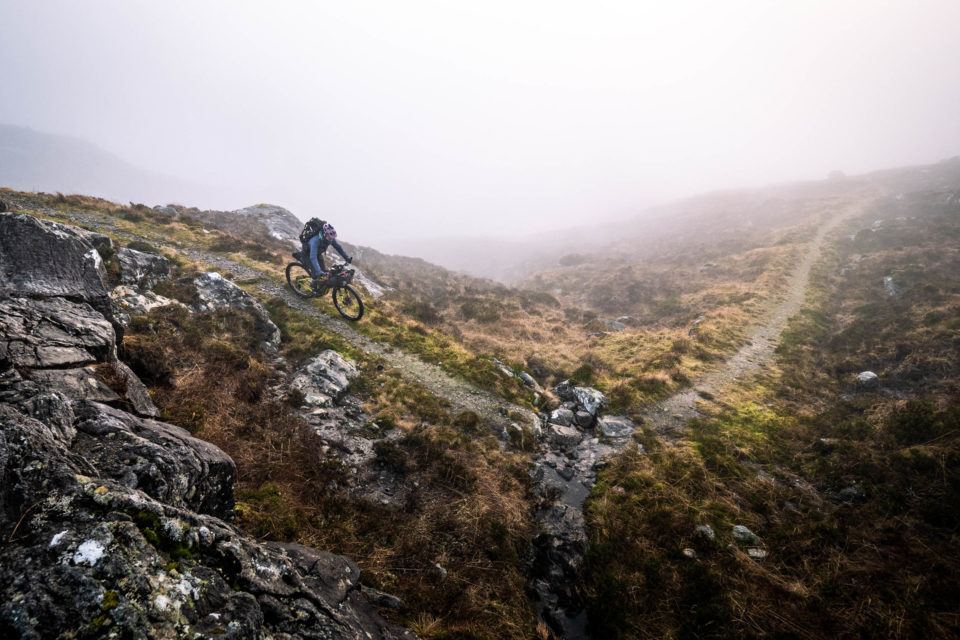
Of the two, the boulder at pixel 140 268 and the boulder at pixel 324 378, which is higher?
the boulder at pixel 140 268

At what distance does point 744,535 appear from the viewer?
6.63m

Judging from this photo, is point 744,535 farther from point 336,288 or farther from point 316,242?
point 316,242

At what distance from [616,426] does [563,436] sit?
1801mm

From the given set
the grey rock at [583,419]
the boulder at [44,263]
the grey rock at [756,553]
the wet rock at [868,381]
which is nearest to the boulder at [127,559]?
the boulder at [44,263]

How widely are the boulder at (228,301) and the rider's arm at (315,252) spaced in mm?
2745

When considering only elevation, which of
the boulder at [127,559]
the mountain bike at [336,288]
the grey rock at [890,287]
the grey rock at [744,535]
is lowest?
the grey rock at [744,535]

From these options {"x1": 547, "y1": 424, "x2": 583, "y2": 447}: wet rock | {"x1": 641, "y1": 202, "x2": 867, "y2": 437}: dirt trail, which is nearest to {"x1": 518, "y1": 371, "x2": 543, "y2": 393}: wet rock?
{"x1": 547, "y1": 424, "x2": 583, "y2": 447}: wet rock

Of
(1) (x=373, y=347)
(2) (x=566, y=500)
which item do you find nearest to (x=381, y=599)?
(2) (x=566, y=500)

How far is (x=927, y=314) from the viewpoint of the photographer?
44.4 ft

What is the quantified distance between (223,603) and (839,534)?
9365 mm

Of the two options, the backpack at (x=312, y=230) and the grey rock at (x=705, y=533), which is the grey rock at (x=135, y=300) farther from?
the grey rock at (x=705, y=533)

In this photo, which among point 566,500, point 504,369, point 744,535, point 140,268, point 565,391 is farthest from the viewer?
point 504,369

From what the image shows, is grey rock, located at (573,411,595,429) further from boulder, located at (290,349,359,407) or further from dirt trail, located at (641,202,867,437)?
boulder, located at (290,349,359,407)

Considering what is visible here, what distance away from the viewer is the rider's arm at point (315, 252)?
1406 centimetres
